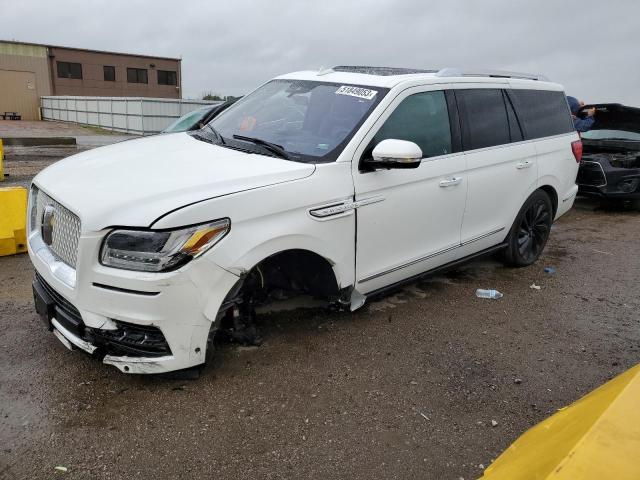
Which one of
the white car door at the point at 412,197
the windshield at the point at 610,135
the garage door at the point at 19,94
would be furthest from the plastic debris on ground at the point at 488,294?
the garage door at the point at 19,94

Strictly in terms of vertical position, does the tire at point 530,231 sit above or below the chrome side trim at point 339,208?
below

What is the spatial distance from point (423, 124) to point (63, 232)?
257 cm

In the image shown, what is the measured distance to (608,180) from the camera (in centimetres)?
826

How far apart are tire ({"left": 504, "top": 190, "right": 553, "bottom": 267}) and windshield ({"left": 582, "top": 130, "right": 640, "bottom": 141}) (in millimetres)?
4825

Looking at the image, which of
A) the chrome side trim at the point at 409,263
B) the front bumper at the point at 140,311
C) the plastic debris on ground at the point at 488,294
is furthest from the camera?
the plastic debris on ground at the point at 488,294

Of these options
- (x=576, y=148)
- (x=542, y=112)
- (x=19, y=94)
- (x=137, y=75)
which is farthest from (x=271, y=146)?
(x=137, y=75)

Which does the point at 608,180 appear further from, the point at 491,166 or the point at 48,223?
the point at 48,223

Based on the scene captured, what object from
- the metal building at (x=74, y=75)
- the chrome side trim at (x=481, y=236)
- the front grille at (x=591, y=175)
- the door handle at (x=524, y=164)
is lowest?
the chrome side trim at (x=481, y=236)

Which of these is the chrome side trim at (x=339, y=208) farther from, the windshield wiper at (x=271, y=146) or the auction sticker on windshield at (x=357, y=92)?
the auction sticker on windshield at (x=357, y=92)

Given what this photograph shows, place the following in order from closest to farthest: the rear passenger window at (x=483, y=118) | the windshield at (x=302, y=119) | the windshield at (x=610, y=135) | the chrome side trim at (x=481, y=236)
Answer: the windshield at (x=302, y=119) < the rear passenger window at (x=483, y=118) < the chrome side trim at (x=481, y=236) < the windshield at (x=610, y=135)

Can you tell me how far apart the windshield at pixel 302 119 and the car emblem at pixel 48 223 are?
3.97 ft

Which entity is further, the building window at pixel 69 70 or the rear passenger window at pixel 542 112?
the building window at pixel 69 70

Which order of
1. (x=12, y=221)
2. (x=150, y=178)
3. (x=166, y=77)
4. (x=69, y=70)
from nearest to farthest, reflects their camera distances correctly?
(x=150, y=178) → (x=12, y=221) → (x=69, y=70) → (x=166, y=77)

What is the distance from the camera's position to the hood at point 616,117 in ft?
28.6
